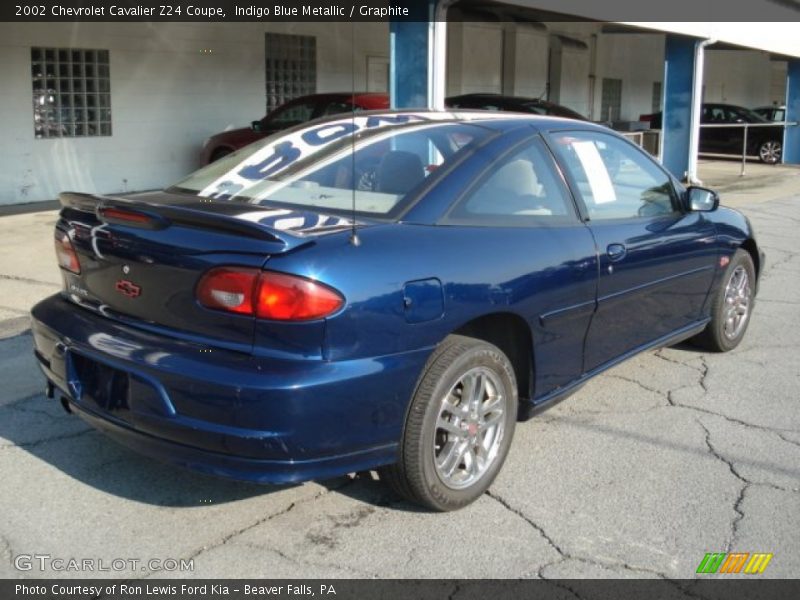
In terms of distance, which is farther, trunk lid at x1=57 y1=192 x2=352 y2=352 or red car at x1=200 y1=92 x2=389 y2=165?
red car at x1=200 y1=92 x2=389 y2=165

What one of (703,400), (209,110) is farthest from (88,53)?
(703,400)

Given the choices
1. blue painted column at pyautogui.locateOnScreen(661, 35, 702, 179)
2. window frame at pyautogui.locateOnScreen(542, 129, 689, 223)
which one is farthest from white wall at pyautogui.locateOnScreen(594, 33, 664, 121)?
window frame at pyautogui.locateOnScreen(542, 129, 689, 223)

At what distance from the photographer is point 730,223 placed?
227 inches

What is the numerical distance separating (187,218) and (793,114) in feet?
74.7

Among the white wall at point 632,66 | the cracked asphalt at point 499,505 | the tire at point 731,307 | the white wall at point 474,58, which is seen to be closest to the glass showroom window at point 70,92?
the cracked asphalt at point 499,505

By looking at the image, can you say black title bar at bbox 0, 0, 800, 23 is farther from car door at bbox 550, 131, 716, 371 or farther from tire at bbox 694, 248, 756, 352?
car door at bbox 550, 131, 716, 371

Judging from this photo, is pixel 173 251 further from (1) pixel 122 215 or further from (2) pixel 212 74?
(2) pixel 212 74

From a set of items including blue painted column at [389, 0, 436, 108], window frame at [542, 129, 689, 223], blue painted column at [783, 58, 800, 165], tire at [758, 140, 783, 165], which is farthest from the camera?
tire at [758, 140, 783, 165]

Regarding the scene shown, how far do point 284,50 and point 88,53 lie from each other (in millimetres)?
4011

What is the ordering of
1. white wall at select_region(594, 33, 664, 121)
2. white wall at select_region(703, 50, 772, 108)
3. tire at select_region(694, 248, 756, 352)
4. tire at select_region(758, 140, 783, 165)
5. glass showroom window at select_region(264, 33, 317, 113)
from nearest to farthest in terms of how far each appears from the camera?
tire at select_region(694, 248, 756, 352), glass showroom window at select_region(264, 33, 317, 113), tire at select_region(758, 140, 783, 165), white wall at select_region(594, 33, 664, 121), white wall at select_region(703, 50, 772, 108)

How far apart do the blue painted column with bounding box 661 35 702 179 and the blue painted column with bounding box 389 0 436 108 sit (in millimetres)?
8826

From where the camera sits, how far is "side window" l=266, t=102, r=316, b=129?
1410 cm

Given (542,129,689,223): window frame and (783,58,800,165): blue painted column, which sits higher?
(783,58,800,165): blue painted column

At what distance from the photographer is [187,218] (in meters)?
3.43
